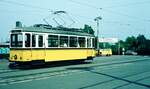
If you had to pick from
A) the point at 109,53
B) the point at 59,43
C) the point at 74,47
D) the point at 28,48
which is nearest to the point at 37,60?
the point at 28,48

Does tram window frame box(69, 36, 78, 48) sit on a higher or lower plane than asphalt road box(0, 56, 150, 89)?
higher

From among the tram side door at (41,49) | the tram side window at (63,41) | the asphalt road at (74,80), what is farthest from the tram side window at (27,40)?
the tram side window at (63,41)

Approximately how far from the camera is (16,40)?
22.3 metres

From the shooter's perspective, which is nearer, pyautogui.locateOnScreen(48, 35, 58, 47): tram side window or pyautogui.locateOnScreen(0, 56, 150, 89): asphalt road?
pyautogui.locateOnScreen(0, 56, 150, 89): asphalt road

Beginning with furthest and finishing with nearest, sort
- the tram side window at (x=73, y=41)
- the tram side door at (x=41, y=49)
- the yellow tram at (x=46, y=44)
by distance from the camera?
the tram side window at (x=73, y=41)
the tram side door at (x=41, y=49)
the yellow tram at (x=46, y=44)

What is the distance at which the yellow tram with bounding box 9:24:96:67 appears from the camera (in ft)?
71.8

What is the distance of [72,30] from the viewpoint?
91.0 ft

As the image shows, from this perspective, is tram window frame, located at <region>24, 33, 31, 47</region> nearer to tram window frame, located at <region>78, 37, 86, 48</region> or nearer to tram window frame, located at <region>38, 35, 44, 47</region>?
tram window frame, located at <region>38, 35, 44, 47</region>

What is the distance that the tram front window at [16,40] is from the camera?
2202 centimetres

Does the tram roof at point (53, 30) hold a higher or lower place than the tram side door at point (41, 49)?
higher

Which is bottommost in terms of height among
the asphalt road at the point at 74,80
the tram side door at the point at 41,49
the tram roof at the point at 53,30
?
the asphalt road at the point at 74,80

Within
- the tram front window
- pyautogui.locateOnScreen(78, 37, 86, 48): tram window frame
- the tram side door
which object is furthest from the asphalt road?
pyautogui.locateOnScreen(78, 37, 86, 48): tram window frame

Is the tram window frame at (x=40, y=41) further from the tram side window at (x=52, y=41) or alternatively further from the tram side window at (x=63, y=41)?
the tram side window at (x=63, y=41)

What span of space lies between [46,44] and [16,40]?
8.05 feet
